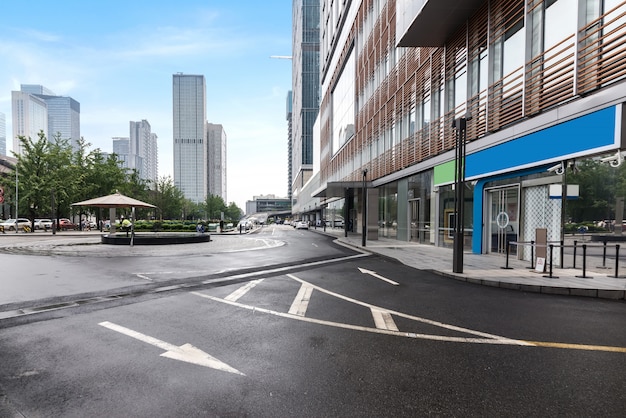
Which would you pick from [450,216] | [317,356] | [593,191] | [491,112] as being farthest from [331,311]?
[450,216]

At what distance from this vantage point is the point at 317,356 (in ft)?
13.1

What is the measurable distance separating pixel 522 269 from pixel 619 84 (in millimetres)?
5510

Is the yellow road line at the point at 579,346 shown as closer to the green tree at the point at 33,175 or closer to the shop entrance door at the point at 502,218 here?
the shop entrance door at the point at 502,218

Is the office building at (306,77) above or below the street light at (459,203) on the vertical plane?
above

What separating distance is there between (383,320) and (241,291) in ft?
11.8

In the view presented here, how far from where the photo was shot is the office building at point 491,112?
9188 mm

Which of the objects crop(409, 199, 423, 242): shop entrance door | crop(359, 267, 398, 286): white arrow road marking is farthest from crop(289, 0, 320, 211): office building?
crop(359, 267, 398, 286): white arrow road marking

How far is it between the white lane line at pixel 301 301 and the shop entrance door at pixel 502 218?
898cm

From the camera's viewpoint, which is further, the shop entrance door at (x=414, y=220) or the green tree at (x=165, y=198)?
the green tree at (x=165, y=198)

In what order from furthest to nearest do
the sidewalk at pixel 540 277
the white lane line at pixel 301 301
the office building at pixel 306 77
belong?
the office building at pixel 306 77 < the sidewalk at pixel 540 277 < the white lane line at pixel 301 301

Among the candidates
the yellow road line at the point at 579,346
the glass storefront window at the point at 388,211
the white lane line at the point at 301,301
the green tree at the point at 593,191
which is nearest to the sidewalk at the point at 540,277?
the green tree at the point at 593,191

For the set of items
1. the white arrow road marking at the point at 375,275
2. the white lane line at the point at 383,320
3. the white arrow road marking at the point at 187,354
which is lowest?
the white arrow road marking at the point at 375,275

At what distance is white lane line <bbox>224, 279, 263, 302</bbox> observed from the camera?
696 centimetres

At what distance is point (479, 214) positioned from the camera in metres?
15.0
